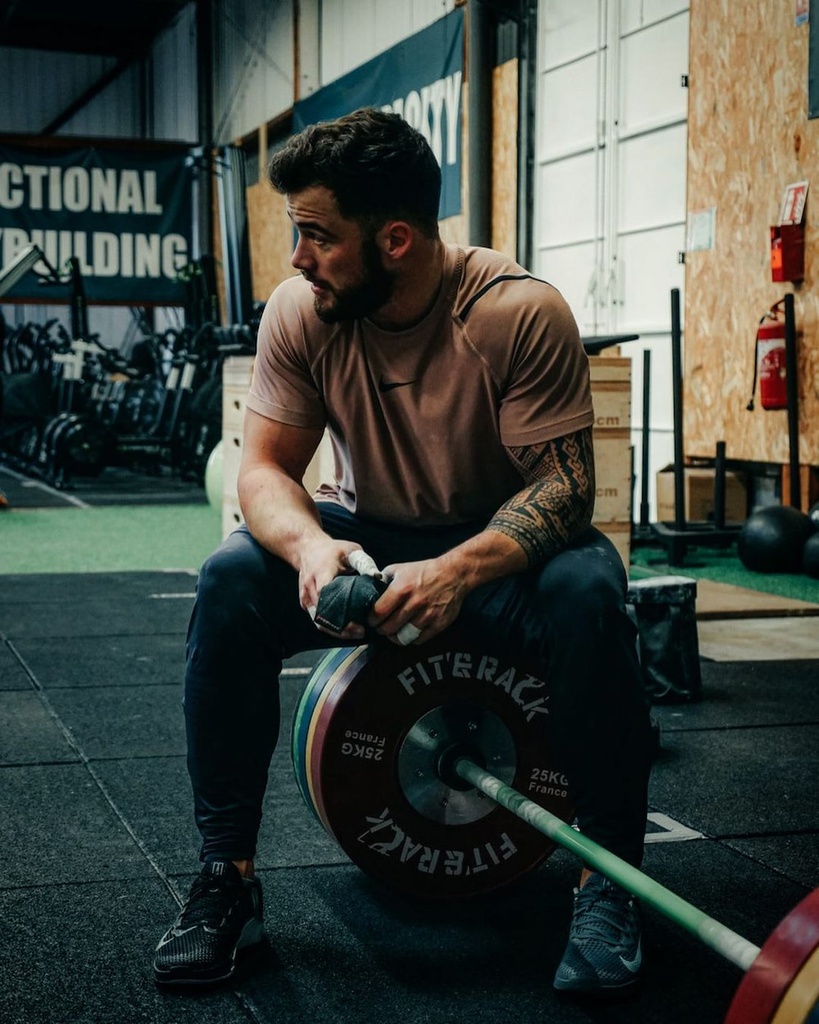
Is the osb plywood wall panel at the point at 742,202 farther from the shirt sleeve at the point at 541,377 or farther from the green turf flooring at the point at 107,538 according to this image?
the shirt sleeve at the point at 541,377

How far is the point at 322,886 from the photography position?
1.82 metres

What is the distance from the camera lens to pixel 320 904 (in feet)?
5.75

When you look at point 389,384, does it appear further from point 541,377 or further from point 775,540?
point 775,540

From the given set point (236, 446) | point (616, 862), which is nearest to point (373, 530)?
point (616, 862)

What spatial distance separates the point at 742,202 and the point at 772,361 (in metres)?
0.79

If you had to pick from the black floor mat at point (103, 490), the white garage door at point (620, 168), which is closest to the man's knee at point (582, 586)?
the white garage door at point (620, 168)

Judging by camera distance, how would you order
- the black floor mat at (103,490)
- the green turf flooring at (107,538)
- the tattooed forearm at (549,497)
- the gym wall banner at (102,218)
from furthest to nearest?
the gym wall banner at (102,218)
the black floor mat at (103,490)
the green turf flooring at (107,538)
the tattooed forearm at (549,497)

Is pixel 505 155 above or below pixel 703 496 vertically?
above

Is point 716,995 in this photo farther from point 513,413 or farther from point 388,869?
point 513,413

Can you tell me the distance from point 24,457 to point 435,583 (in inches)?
340

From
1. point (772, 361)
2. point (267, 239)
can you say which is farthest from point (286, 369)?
point (267, 239)

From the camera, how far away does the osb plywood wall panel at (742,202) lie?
204 inches

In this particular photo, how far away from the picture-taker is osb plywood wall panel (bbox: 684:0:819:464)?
517 cm

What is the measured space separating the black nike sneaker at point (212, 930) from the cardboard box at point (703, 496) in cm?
453
